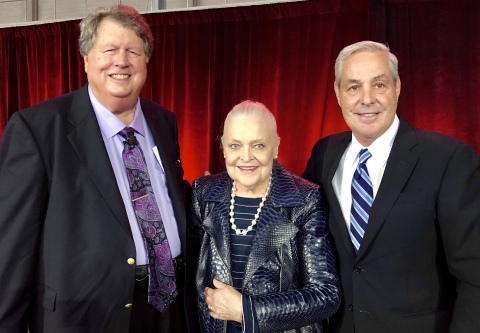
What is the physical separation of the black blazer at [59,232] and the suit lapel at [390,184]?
920 mm

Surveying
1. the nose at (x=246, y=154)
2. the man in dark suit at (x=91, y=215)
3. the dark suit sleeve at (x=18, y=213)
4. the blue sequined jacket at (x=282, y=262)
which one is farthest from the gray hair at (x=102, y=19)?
the blue sequined jacket at (x=282, y=262)

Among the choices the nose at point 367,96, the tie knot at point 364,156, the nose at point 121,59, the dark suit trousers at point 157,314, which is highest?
the nose at point 121,59

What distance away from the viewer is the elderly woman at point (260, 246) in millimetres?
1743

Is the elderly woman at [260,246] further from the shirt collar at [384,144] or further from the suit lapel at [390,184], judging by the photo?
the shirt collar at [384,144]

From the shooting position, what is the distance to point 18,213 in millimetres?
1638

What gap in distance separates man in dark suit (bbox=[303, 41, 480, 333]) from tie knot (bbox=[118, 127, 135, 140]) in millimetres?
913

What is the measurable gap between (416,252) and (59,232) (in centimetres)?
134

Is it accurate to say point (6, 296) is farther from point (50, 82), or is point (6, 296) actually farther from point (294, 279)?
point (50, 82)

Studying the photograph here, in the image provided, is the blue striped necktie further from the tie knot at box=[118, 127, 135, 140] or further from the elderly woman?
the tie knot at box=[118, 127, 135, 140]

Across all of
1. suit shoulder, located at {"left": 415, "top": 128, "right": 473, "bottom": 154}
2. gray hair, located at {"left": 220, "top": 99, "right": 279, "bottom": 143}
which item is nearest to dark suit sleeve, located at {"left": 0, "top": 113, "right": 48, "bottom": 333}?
gray hair, located at {"left": 220, "top": 99, "right": 279, "bottom": 143}

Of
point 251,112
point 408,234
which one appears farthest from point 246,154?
point 408,234

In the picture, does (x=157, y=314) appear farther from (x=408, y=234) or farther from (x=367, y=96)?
(x=367, y=96)

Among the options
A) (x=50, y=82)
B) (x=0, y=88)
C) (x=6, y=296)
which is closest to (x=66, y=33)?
(x=50, y=82)

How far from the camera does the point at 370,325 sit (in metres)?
1.87
